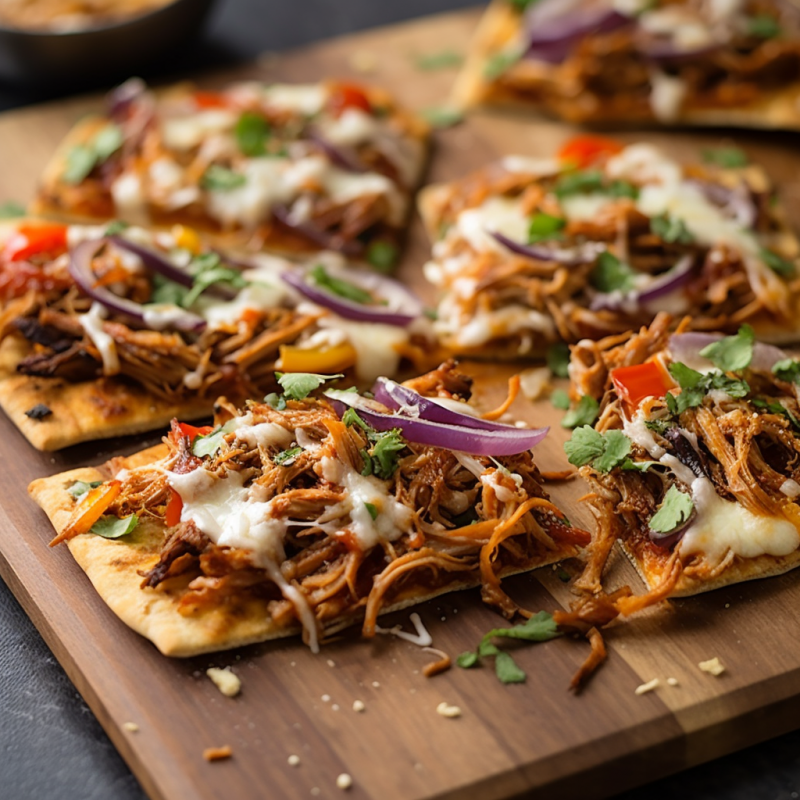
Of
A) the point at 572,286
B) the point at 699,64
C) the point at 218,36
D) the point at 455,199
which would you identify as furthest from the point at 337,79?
the point at 572,286

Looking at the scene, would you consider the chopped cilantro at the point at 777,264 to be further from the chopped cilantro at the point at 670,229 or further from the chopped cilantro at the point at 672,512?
the chopped cilantro at the point at 672,512

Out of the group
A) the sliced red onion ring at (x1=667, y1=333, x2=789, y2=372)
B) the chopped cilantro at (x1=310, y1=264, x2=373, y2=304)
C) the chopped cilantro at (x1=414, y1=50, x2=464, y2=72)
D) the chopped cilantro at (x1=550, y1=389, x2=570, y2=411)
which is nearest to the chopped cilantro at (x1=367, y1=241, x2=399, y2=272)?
the chopped cilantro at (x1=310, y1=264, x2=373, y2=304)

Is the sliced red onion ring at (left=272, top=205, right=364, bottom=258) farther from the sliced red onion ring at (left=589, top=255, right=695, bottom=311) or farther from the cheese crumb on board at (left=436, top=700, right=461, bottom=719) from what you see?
the cheese crumb on board at (left=436, top=700, right=461, bottom=719)

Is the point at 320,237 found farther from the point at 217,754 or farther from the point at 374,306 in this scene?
the point at 217,754

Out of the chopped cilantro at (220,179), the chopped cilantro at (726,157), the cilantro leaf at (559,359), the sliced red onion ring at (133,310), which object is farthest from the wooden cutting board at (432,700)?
the chopped cilantro at (726,157)

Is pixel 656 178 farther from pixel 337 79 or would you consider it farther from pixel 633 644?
pixel 633 644

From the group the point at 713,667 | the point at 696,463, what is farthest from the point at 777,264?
the point at 713,667
